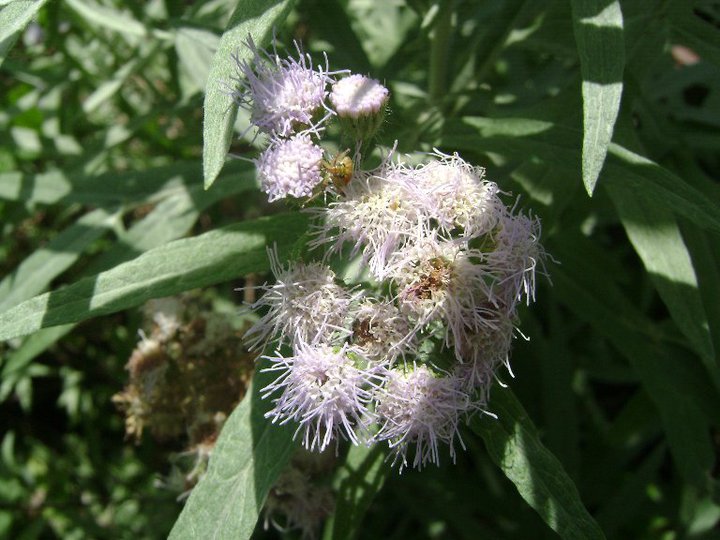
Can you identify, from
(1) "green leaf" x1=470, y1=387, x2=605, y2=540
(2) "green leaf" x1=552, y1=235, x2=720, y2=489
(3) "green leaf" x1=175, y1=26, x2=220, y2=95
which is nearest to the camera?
(1) "green leaf" x1=470, y1=387, x2=605, y2=540

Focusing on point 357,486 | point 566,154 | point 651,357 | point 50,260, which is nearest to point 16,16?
point 50,260

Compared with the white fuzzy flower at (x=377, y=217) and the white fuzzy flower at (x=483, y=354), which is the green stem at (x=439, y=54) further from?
the white fuzzy flower at (x=483, y=354)

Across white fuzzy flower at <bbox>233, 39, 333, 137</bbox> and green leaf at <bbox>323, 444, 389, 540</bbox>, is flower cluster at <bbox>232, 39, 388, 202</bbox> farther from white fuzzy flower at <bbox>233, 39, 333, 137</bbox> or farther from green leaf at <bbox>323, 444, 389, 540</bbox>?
green leaf at <bbox>323, 444, 389, 540</bbox>

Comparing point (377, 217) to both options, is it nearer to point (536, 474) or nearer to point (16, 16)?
point (536, 474)

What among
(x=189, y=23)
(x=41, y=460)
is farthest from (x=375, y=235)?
(x=41, y=460)

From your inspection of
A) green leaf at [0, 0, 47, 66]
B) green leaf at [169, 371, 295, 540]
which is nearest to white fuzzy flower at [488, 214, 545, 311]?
green leaf at [169, 371, 295, 540]

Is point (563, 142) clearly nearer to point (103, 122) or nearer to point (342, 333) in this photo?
point (342, 333)

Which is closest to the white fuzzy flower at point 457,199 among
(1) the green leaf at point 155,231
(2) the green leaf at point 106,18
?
(1) the green leaf at point 155,231
